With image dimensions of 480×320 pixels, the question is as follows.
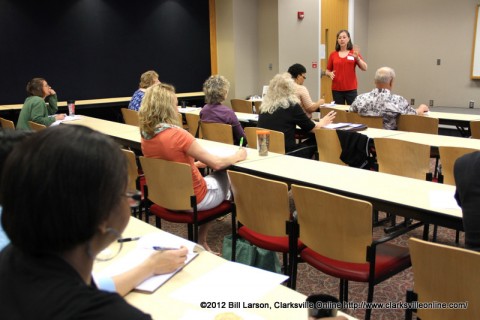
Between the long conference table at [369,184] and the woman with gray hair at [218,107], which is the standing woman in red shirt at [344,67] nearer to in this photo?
the woman with gray hair at [218,107]

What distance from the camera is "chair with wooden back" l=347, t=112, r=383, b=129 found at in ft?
15.9

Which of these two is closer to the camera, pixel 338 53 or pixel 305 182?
pixel 305 182

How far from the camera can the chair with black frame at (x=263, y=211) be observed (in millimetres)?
2430

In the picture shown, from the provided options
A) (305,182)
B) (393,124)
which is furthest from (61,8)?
(305,182)

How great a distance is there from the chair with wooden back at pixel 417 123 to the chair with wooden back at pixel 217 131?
186cm

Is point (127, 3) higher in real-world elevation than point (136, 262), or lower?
higher

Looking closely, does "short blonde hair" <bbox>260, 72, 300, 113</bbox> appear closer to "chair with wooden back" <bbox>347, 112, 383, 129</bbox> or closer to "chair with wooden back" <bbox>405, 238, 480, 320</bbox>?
"chair with wooden back" <bbox>347, 112, 383, 129</bbox>

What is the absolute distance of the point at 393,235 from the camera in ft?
7.37

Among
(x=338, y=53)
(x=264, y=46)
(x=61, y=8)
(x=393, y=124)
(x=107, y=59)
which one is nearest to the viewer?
(x=393, y=124)

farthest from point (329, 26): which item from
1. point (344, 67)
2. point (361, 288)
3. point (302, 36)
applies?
point (361, 288)

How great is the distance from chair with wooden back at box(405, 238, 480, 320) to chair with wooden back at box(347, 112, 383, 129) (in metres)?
3.38

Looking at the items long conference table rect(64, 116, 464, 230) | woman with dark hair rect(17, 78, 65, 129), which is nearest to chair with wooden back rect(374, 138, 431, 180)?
long conference table rect(64, 116, 464, 230)

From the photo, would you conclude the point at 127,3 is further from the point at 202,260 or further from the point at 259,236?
the point at 202,260

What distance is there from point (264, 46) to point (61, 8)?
4201mm
